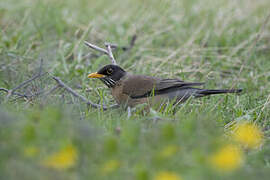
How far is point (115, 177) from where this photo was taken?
222cm

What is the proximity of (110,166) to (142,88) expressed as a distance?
3.09m

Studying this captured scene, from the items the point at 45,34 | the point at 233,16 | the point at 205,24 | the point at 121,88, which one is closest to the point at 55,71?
the point at 121,88

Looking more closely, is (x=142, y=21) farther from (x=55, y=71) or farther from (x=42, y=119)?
(x=42, y=119)

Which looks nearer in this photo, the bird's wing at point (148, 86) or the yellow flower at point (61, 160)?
the yellow flower at point (61, 160)

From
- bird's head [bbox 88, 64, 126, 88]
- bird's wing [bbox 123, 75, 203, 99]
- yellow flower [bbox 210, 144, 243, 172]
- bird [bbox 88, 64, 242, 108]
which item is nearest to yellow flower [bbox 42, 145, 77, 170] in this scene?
yellow flower [bbox 210, 144, 243, 172]

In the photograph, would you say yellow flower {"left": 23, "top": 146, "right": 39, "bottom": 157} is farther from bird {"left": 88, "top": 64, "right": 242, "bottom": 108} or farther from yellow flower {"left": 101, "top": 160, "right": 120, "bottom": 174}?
bird {"left": 88, "top": 64, "right": 242, "bottom": 108}

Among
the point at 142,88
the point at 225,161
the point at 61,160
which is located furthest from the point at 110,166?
the point at 142,88

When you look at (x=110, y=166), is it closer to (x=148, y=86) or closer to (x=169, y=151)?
(x=169, y=151)

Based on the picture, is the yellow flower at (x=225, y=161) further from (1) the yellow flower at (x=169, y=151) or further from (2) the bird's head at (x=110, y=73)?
(2) the bird's head at (x=110, y=73)

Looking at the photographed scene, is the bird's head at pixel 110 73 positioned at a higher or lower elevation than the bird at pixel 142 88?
higher

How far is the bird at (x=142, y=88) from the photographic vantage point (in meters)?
5.21

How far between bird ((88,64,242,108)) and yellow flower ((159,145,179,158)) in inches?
111

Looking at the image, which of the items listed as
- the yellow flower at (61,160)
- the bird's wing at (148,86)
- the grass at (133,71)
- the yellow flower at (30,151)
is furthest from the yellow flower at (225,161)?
the bird's wing at (148,86)

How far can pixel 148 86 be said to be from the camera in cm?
527
